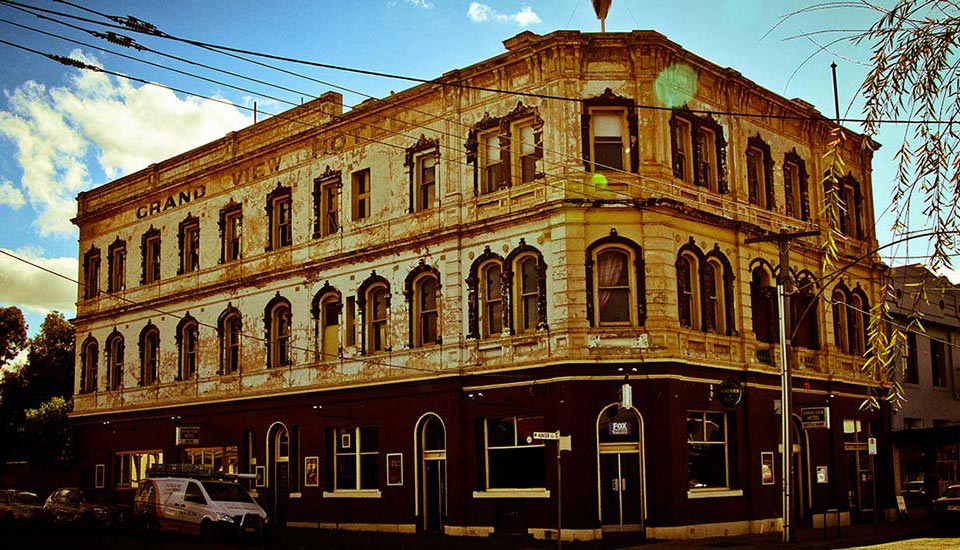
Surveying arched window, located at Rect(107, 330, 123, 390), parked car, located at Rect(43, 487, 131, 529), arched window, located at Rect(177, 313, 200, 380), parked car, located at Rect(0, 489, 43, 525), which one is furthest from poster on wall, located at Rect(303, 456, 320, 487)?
arched window, located at Rect(107, 330, 123, 390)

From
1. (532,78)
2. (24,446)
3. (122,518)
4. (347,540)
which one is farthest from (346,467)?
(24,446)

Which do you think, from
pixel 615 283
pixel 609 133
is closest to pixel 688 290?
pixel 615 283

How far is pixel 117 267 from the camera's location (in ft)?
156

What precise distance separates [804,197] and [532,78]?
455 inches

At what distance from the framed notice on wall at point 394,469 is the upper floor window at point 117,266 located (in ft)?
61.3

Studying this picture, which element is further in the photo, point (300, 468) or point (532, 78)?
point (300, 468)

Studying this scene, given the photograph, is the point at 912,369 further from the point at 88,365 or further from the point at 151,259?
the point at 88,365

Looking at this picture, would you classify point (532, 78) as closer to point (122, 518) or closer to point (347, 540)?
point (347, 540)

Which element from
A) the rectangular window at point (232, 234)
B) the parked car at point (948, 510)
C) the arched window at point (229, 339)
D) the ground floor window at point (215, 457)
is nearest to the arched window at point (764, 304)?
the parked car at point (948, 510)

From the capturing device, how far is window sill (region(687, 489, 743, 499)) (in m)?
30.0

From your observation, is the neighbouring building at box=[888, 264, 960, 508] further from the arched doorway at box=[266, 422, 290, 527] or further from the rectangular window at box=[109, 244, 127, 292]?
the rectangular window at box=[109, 244, 127, 292]

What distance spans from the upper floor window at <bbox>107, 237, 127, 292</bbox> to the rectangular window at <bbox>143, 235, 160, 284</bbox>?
172 cm

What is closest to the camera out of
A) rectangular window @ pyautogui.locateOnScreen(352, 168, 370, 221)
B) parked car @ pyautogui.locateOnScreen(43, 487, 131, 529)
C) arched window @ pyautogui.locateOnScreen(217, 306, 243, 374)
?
parked car @ pyautogui.locateOnScreen(43, 487, 131, 529)

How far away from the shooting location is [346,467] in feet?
117
